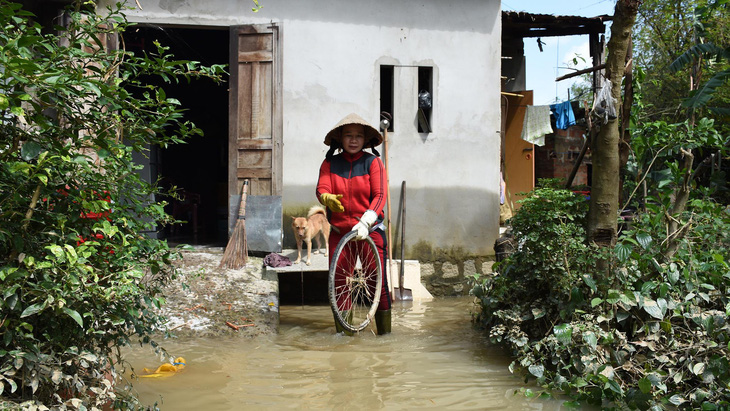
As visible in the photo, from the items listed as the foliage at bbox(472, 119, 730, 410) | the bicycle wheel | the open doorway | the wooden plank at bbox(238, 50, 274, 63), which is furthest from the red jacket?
the open doorway

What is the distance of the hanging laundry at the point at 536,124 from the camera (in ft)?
43.3

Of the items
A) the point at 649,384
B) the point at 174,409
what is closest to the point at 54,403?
the point at 174,409

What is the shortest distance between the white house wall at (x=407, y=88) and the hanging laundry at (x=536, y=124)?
14.7 ft

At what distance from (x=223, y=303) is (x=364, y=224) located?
189 centimetres

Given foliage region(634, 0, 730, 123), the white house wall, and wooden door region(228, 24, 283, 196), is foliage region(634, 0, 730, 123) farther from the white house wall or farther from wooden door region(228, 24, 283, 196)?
wooden door region(228, 24, 283, 196)

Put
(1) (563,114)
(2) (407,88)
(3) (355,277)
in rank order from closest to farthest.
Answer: (3) (355,277), (2) (407,88), (1) (563,114)

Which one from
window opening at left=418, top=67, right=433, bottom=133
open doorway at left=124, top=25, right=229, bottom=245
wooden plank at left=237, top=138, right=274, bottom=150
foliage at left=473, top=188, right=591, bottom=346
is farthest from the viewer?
open doorway at left=124, top=25, right=229, bottom=245

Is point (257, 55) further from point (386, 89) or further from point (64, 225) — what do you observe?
point (64, 225)

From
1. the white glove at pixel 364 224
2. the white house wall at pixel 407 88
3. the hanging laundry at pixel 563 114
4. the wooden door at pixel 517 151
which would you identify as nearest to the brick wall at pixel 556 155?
the hanging laundry at pixel 563 114

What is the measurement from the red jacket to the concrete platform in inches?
74.2

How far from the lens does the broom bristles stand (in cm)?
744

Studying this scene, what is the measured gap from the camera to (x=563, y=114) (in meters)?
14.6

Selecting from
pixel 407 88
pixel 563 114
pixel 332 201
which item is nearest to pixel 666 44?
pixel 563 114

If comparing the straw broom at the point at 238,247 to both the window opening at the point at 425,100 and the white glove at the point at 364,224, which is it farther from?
the window opening at the point at 425,100
